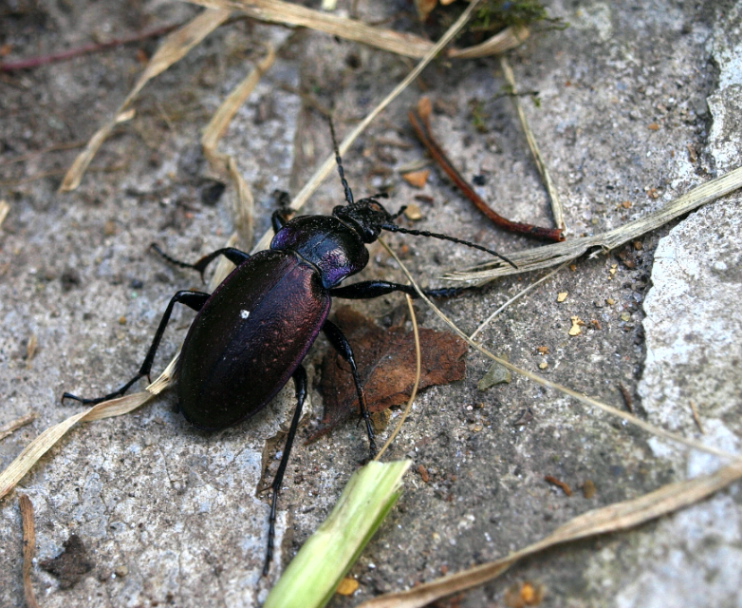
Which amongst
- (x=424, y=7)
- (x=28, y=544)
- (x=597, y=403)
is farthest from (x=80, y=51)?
(x=597, y=403)

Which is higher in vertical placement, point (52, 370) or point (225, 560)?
point (52, 370)

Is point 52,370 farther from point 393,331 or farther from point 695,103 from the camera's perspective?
point 695,103

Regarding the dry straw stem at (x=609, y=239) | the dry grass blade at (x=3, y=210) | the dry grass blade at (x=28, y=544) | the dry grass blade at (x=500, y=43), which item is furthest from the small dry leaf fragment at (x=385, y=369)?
the dry grass blade at (x=3, y=210)

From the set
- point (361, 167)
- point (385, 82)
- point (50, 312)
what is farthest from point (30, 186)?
point (385, 82)

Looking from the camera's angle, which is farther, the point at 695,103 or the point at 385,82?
the point at 385,82

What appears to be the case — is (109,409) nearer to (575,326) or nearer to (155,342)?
(155,342)

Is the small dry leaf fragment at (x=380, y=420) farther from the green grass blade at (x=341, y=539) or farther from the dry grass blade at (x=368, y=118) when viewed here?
the dry grass blade at (x=368, y=118)
